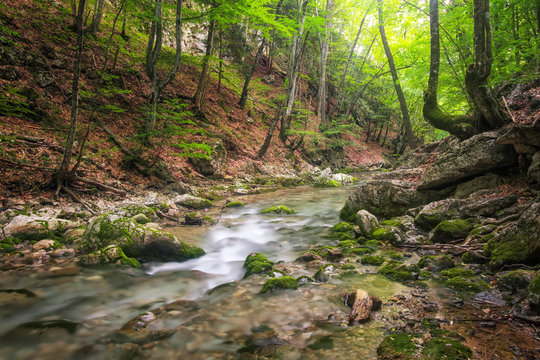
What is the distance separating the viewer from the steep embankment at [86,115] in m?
6.55

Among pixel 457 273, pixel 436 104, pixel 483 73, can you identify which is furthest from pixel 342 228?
pixel 483 73

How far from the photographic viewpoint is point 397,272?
4.09 metres

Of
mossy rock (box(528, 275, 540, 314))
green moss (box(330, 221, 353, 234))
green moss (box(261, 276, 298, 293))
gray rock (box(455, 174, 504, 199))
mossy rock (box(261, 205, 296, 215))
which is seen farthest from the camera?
mossy rock (box(261, 205, 296, 215))

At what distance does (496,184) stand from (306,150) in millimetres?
16229

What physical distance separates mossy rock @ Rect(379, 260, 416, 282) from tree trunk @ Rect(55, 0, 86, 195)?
6855 mm

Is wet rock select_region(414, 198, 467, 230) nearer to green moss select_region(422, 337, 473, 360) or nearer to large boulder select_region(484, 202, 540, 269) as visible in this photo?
large boulder select_region(484, 202, 540, 269)

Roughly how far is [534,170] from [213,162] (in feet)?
32.8

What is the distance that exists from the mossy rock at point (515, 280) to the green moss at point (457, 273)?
46cm

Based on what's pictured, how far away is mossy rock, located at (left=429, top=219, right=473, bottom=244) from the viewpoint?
4883 mm

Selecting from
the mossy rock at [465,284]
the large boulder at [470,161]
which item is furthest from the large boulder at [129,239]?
the large boulder at [470,161]

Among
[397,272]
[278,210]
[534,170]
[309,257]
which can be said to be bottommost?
[278,210]

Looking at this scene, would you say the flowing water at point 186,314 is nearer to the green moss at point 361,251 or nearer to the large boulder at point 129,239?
the large boulder at point 129,239

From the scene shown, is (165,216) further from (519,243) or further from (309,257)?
(519,243)

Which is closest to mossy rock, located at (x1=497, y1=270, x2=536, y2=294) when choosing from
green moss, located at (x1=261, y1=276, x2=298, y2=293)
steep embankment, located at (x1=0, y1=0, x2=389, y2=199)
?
green moss, located at (x1=261, y1=276, x2=298, y2=293)
